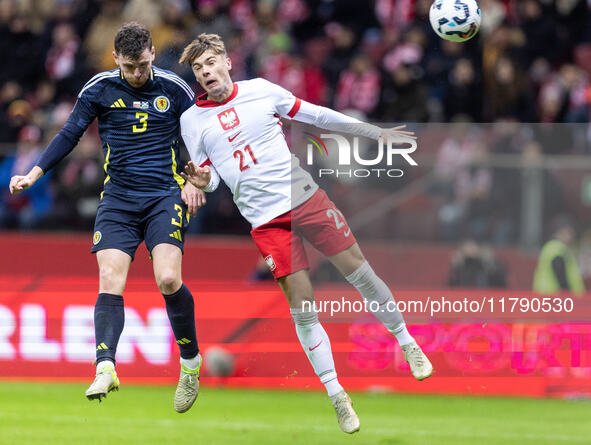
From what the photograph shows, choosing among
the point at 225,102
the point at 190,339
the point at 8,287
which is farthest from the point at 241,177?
the point at 8,287

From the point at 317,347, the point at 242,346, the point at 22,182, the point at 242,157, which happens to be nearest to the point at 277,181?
the point at 242,157

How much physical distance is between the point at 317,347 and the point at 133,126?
7.39ft

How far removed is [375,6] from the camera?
15875mm

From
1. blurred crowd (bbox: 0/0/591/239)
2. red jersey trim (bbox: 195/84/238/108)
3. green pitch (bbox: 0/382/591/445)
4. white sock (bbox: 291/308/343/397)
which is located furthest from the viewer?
blurred crowd (bbox: 0/0/591/239)

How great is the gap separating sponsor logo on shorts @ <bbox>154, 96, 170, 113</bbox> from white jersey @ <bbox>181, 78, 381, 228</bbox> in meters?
0.14

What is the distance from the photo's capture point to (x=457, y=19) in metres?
8.34

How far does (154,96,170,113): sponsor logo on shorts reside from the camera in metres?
8.05

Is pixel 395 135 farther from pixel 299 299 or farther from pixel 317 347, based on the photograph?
pixel 317 347

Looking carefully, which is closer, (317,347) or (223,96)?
(223,96)

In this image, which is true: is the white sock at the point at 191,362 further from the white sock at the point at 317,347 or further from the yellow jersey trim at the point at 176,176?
the yellow jersey trim at the point at 176,176

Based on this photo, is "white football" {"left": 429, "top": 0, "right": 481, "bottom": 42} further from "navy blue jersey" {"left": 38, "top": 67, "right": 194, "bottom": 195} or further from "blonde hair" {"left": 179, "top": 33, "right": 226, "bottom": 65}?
"navy blue jersey" {"left": 38, "top": 67, "right": 194, "bottom": 195}

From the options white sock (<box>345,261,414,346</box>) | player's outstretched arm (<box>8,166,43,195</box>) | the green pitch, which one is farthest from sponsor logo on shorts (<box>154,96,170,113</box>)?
the green pitch

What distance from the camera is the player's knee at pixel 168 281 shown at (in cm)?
777

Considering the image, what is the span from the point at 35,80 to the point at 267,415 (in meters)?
7.65
